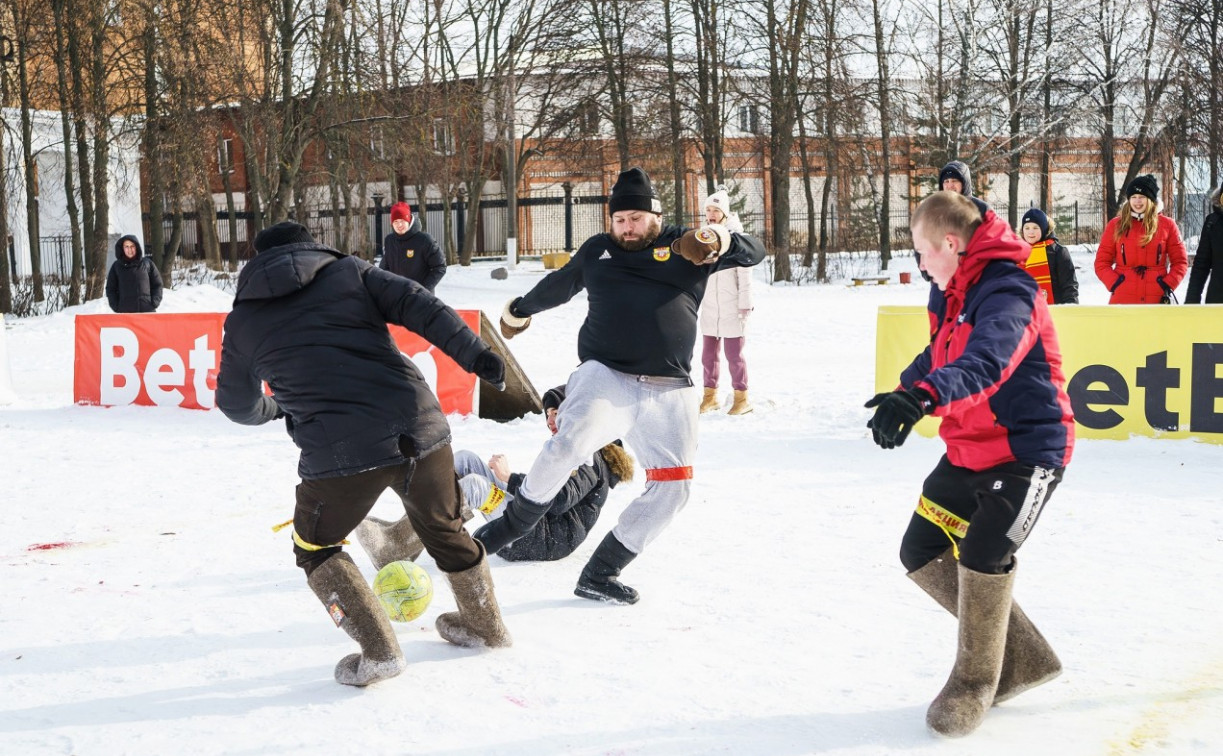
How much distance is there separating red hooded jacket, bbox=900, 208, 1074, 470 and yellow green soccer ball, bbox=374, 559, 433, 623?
1794 mm

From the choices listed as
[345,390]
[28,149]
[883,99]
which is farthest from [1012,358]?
[883,99]

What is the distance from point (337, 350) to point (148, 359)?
772cm

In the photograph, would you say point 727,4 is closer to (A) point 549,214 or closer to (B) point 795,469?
(A) point 549,214

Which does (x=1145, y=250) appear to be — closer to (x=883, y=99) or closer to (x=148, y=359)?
(x=148, y=359)

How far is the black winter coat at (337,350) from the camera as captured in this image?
3576 mm

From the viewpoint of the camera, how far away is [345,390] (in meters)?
3.59

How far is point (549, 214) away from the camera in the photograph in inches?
1597

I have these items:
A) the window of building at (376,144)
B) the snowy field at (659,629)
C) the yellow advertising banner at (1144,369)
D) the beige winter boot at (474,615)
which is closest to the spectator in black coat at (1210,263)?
the yellow advertising banner at (1144,369)

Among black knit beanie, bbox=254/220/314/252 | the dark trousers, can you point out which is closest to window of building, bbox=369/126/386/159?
black knit beanie, bbox=254/220/314/252

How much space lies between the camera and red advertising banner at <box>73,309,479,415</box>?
10391 millimetres

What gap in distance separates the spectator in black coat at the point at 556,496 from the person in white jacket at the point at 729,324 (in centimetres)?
421

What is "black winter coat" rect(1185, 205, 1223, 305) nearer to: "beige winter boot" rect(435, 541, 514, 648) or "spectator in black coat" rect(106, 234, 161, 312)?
"beige winter boot" rect(435, 541, 514, 648)

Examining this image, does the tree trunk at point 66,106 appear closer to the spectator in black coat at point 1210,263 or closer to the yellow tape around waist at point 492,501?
the spectator in black coat at point 1210,263

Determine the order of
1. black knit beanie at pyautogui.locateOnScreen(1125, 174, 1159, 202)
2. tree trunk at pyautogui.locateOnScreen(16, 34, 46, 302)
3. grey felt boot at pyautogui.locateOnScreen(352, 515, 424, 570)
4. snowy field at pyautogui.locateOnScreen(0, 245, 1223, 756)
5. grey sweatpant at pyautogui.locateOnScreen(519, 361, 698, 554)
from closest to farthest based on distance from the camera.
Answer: snowy field at pyautogui.locateOnScreen(0, 245, 1223, 756), grey sweatpant at pyautogui.locateOnScreen(519, 361, 698, 554), grey felt boot at pyautogui.locateOnScreen(352, 515, 424, 570), black knit beanie at pyautogui.locateOnScreen(1125, 174, 1159, 202), tree trunk at pyautogui.locateOnScreen(16, 34, 46, 302)
